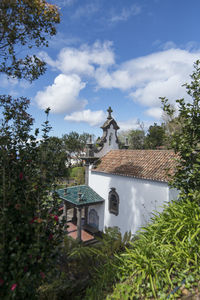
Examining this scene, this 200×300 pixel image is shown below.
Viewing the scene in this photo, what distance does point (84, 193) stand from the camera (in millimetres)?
14602

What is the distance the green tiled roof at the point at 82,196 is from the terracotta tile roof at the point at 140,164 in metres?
2.11

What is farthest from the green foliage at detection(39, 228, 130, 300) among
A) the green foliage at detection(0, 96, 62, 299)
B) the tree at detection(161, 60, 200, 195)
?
the tree at detection(161, 60, 200, 195)

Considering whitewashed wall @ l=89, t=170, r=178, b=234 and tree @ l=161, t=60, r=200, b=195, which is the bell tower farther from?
tree @ l=161, t=60, r=200, b=195

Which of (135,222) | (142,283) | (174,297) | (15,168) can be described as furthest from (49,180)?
(135,222)

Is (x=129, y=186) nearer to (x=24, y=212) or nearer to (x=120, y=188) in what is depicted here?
(x=120, y=188)

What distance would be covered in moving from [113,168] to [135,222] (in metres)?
4.65

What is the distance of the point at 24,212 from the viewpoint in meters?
2.64

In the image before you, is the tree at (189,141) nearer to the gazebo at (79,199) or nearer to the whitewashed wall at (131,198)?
the whitewashed wall at (131,198)

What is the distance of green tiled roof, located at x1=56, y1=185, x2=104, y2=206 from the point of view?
13195 mm

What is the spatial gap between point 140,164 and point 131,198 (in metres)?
2.76

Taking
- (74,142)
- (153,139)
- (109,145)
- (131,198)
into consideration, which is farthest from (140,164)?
(74,142)

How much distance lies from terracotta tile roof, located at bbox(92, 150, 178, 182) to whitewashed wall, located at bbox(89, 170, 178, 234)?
0.44 m

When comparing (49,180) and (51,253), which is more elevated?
(49,180)

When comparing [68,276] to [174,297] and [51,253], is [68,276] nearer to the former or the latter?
[51,253]
